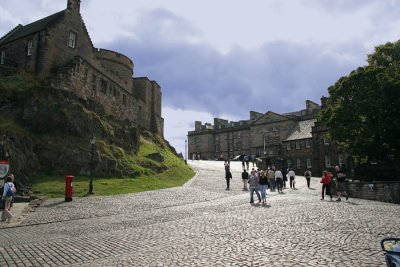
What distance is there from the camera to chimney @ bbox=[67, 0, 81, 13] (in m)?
37.4

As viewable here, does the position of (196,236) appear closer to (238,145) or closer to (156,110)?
(156,110)

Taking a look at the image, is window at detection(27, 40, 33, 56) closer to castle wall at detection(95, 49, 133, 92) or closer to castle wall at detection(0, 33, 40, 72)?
castle wall at detection(0, 33, 40, 72)

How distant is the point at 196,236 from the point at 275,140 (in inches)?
2966

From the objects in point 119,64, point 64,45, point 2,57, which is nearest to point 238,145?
point 119,64

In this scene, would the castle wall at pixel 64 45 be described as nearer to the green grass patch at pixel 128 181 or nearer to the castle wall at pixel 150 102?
the green grass patch at pixel 128 181

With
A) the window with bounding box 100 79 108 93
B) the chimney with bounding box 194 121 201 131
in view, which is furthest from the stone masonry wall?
the chimney with bounding box 194 121 201 131

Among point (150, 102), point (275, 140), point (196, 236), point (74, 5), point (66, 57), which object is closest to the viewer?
point (196, 236)

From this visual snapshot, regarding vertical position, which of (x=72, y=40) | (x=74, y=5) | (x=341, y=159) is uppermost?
(x=74, y=5)

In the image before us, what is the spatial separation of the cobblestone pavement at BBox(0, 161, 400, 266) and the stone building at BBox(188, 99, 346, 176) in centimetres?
2864

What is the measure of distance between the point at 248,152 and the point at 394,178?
55.7 meters

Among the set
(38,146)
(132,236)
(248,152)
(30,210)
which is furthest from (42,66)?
(248,152)

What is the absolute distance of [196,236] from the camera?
1084 cm

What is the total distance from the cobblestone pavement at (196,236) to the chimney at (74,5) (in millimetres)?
26461

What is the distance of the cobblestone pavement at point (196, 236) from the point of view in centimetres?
817
